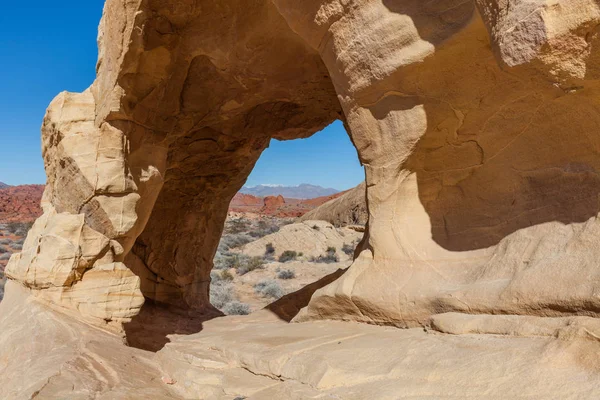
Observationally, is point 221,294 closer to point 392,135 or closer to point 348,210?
point 392,135

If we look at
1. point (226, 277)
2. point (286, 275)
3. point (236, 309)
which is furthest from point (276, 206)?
point (236, 309)

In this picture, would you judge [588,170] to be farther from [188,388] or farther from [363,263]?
[188,388]

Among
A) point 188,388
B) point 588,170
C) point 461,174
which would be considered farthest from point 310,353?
point 588,170

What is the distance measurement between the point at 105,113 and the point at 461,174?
12.3ft

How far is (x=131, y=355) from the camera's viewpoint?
14.0ft

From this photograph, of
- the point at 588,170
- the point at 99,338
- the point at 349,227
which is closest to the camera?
the point at 588,170

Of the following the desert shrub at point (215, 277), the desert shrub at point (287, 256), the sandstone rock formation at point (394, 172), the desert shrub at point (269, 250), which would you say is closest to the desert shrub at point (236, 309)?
the desert shrub at point (215, 277)

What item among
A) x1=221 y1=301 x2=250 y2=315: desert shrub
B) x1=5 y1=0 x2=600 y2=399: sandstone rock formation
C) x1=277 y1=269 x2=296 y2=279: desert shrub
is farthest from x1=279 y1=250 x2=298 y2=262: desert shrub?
x1=5 y1=0 x2=600 y2=399: sandstone rock formation

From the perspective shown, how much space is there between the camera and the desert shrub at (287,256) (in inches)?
627

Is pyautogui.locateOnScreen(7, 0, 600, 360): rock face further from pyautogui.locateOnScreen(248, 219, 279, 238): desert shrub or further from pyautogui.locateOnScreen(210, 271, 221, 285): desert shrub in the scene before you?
pyautogui.locateOnScreen(248, 219, 279, 238): desert shrub

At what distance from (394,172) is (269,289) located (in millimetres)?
8659

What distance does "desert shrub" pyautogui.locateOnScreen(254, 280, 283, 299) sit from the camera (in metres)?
11.9

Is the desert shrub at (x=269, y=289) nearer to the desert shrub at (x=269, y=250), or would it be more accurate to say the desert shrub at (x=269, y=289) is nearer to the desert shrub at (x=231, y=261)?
the desert shrub at (x=231, y=261)

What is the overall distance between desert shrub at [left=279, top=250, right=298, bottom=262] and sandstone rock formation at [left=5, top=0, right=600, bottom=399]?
31.5 feet
